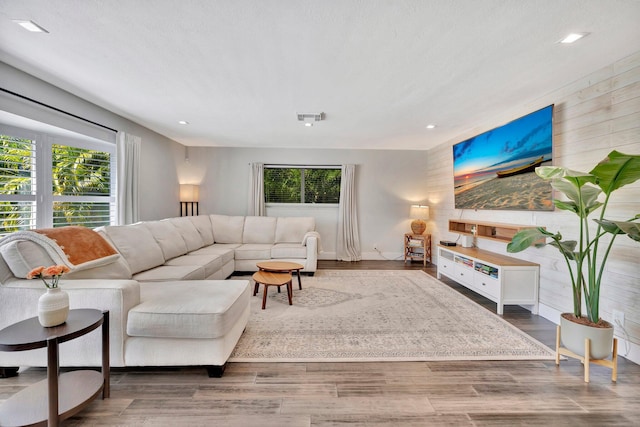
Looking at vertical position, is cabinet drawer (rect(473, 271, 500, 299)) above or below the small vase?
below

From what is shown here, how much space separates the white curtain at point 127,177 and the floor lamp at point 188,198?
1306 millimetres

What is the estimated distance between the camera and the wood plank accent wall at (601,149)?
1.99 m

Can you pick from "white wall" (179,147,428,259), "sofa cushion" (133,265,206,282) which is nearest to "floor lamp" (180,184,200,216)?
"white wall" (179,147,428,259)

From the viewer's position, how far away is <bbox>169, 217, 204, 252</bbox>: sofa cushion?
388 cm

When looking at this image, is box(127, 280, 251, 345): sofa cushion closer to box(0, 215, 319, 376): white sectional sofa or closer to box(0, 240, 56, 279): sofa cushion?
box(0, 215, 319, 376): white sectional sofa

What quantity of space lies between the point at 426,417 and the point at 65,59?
365 centimetres

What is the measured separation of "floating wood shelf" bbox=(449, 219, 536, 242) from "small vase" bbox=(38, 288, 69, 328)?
3974 mm

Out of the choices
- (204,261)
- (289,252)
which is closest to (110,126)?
(204,261)

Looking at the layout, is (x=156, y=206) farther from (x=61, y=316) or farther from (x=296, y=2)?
(x=296, y=2)

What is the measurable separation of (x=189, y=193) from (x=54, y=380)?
4.24 metres

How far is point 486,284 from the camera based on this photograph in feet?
9.98

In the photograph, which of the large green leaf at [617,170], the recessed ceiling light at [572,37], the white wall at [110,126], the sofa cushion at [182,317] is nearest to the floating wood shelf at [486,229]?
the large green leaf at [617,170]

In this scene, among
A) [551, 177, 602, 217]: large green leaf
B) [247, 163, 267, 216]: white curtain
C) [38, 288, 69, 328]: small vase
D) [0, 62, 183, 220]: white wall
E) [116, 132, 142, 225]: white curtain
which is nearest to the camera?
[38, 288, 69, 328]: small vase

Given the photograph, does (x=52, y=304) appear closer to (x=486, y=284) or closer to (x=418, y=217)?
(x=486, y=284)
